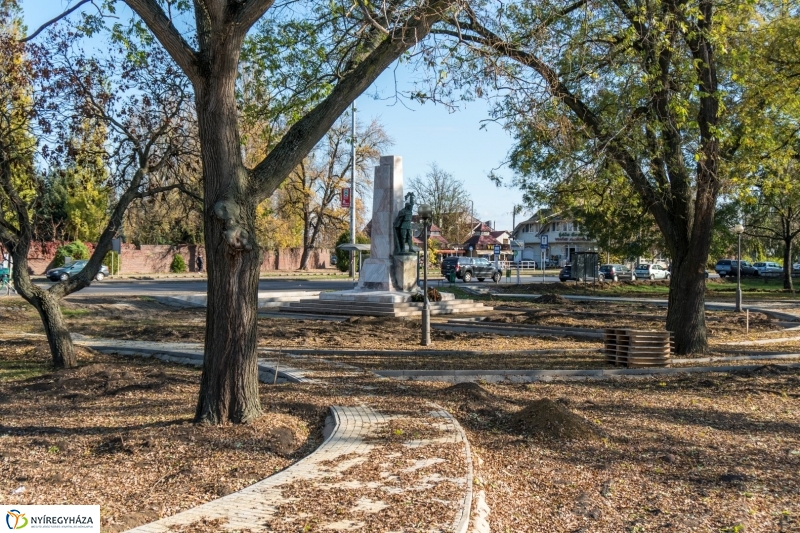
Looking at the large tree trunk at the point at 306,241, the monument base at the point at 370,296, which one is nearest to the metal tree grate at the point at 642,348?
the monument base at the point at 370,296

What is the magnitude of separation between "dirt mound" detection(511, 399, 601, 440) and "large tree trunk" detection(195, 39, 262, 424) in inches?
112

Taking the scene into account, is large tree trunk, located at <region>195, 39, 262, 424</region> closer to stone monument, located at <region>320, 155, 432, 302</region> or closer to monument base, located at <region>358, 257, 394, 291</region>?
stone monument, located at <region>320, 155, 432, 302</region>

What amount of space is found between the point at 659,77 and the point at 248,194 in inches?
337

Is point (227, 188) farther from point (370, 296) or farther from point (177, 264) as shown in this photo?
point (177, 264)

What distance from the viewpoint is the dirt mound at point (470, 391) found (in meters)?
9.20

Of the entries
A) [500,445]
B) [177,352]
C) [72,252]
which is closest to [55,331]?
[177,352]

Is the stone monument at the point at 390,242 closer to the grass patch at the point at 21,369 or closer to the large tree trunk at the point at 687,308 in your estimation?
the large tree trunk at the point at 687,308

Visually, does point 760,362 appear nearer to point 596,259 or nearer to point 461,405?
point 461,405

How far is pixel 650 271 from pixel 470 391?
52.2 metres

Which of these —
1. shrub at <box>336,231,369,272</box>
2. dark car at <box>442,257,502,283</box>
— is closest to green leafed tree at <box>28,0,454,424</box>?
dark car at <box>442,257,502,283</box>

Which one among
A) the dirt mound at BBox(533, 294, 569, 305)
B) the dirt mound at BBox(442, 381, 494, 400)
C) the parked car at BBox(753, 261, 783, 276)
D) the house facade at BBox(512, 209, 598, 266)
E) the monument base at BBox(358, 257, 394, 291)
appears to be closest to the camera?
the dirt mound at BBox(442, 381, 494, 400)

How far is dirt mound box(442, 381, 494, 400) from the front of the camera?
9203mm

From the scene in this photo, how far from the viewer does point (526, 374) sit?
1154 cm

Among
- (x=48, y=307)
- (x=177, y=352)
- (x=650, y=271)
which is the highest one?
(x=650, y=271)
